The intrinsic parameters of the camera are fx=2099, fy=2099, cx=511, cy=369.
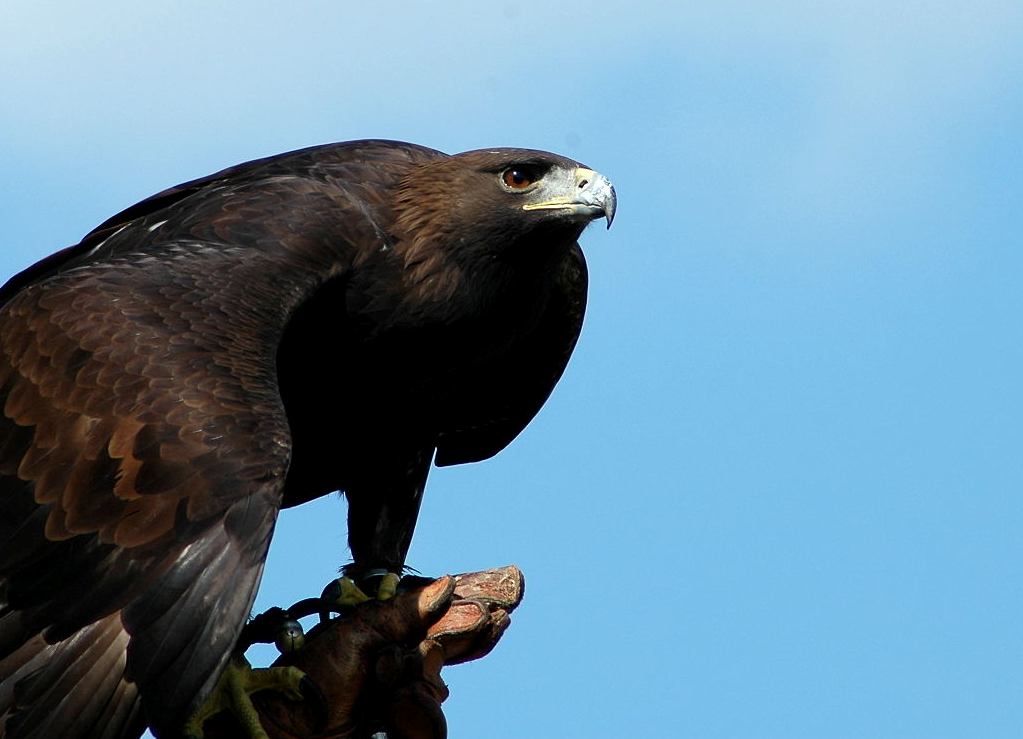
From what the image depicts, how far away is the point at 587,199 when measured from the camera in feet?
27.3

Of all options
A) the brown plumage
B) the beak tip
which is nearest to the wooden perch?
the brown plumage

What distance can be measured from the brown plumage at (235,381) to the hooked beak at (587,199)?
0.04 feet

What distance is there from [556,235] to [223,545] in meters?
2.44

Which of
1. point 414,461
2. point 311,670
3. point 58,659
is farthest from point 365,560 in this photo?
point 58,659

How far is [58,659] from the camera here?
6.50m

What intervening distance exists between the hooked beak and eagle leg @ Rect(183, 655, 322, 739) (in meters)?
2.12

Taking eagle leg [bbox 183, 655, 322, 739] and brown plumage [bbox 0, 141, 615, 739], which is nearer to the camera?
brown plumage [bbox 0, 141, 615, 739]

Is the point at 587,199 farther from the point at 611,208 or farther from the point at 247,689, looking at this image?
the point at 247,689

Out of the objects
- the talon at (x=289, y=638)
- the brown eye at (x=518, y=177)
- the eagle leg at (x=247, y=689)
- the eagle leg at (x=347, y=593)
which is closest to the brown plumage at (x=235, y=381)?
the brown eye at (x=518, y=177)

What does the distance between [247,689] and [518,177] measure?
Result: 242 centimetres

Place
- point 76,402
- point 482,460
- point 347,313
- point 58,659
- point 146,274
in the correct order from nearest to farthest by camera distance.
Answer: point 58,659, point 76,402, point 146,274, point 347,313, point 482,460

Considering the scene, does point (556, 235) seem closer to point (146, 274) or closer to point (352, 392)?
point (352, 392)

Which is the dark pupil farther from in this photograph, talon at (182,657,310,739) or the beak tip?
talon at (182,657,310,739)

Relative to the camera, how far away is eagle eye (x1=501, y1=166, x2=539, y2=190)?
28.1 ft
